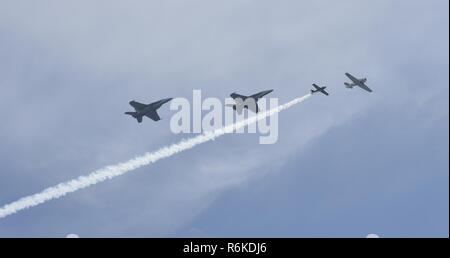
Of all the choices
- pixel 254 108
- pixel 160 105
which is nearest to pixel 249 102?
pixel 254 108

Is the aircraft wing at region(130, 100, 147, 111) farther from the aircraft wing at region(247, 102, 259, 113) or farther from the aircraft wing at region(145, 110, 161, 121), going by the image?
the aircraft wing at region(247, 102, 259, 113)

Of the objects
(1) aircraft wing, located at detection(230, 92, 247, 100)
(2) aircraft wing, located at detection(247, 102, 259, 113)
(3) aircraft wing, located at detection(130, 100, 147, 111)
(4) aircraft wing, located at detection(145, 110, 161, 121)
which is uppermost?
(1) aircraft wing, located at detection(230, 92, 247, 100)

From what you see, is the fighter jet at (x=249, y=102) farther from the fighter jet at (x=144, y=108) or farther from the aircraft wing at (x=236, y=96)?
the fighter jet at (x=144, y=108)

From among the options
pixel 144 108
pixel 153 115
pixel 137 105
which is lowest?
pixel 153 115

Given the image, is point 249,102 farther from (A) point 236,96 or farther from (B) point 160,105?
(B) point 160,105

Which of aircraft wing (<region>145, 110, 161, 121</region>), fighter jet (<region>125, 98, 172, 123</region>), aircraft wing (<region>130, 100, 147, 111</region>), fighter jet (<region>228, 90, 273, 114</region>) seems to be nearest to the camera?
fighter jet (<region>125, 98, 172, 123</region>)

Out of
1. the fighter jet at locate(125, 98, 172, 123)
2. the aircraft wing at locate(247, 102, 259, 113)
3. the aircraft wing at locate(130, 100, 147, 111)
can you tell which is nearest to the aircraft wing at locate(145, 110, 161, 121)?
the fighter jet at locate(125, 98, 172, 123)

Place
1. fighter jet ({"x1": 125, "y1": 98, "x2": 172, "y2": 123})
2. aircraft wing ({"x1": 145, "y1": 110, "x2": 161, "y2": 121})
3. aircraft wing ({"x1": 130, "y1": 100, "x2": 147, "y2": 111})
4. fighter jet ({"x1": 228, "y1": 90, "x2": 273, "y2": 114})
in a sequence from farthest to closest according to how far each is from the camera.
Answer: fighter jet ({"x1": 228, "y1": 90, "x2": 273, "y2": 114}) → aircraft wing ({"x1": 145, "y1": 110, "x2": 161, "y2": 121}) → aircraft wing ({"x1": 130, "y1": 100, "x2": 147, "y2": 111}) → fighter jet ({"x1": 125, "y1": 98, "x2": 172, "y2": 123})
